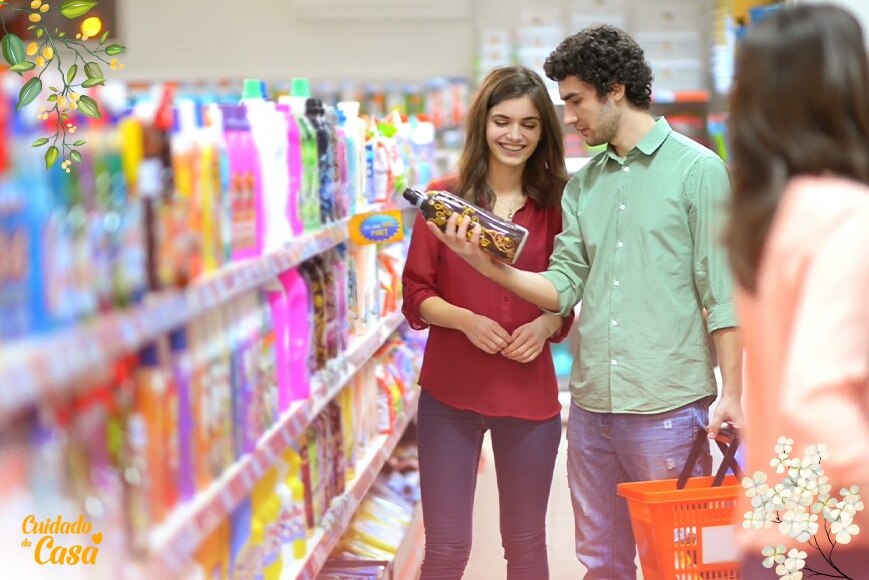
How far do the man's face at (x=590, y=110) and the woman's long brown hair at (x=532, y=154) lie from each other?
246 mm

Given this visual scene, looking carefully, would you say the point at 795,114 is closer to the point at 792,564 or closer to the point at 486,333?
the point at 792,564

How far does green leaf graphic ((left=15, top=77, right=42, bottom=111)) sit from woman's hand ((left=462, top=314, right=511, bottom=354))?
1483 mm

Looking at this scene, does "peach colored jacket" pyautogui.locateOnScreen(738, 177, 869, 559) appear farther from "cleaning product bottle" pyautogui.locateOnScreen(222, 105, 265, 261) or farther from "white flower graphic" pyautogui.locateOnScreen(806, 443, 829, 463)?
"cleaning product bottle" pyautogui.locateOnScreen(222, 105, 265, 261)

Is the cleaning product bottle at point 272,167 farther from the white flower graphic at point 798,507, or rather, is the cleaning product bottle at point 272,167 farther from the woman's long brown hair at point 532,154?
the white flower graphic at point 798,507

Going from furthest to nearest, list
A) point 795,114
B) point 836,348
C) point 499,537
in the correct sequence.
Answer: point 499,537
point 795,114
point 836,348

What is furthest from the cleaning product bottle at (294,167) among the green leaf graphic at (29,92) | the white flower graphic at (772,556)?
the white flower graphic at (772,556)

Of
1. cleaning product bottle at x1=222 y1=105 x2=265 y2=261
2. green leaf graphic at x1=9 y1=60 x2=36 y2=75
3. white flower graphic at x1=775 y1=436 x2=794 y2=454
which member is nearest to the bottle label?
cleaning product bottle at x1=222 y1=105 x2=265 y2=261

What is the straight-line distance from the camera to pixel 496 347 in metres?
2.82

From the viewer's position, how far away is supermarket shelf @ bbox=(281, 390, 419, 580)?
2432mm

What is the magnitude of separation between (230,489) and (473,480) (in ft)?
3.91

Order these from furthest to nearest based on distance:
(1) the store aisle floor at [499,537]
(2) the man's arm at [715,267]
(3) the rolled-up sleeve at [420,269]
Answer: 1. (1) the store aisle floor at [499,537]
2. (3) the rolled-up sleeve at [420,269]
3. (2) the man's arm at [715,267]

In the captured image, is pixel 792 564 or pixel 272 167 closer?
pixel 792 564

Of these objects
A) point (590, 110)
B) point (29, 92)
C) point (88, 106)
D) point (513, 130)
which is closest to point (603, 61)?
point (590, 110)

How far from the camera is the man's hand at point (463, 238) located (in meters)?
2.54
